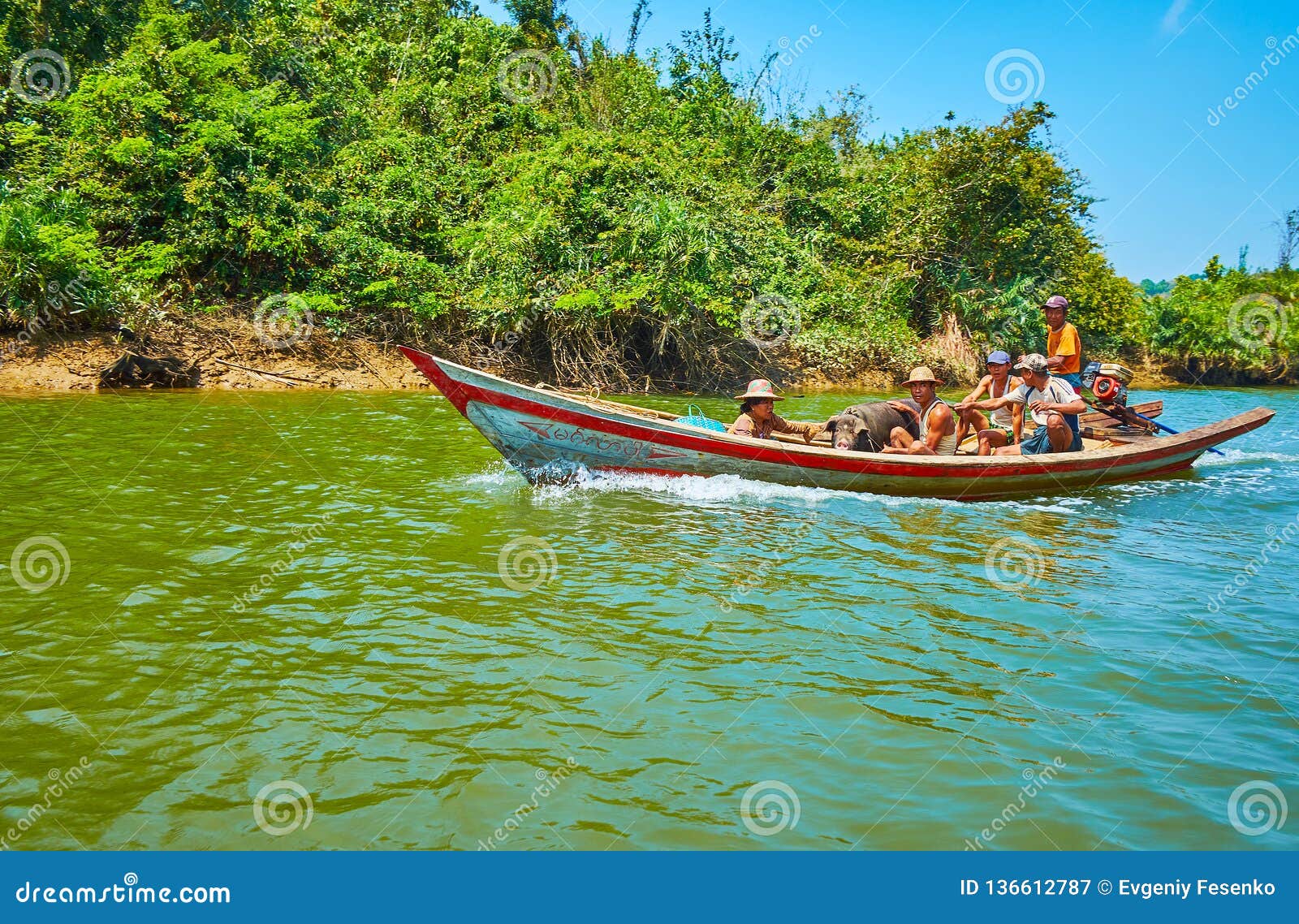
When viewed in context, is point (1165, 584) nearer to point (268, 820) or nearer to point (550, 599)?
point (550, 599)

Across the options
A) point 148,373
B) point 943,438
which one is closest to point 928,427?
point 943,438

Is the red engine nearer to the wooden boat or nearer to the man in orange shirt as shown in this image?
the man in orange shirt

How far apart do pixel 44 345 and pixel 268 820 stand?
15379 millimetres

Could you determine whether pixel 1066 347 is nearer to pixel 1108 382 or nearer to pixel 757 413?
pixel 1108 382

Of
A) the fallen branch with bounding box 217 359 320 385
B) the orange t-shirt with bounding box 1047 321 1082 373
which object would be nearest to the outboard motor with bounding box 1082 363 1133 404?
the orange t-shirt with bounding box 1047 321 1082 373

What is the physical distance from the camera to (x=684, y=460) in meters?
8.96

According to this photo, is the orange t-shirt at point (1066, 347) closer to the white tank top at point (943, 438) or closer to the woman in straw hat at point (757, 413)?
the white tank top at point (943, 438)

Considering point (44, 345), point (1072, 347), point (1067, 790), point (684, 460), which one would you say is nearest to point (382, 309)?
point (44, 345)

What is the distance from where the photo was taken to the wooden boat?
27.2 feet

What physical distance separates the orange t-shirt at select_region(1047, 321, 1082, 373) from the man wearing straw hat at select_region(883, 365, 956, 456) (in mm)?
1844

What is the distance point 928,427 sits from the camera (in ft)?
31.9

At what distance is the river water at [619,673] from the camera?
3.42m

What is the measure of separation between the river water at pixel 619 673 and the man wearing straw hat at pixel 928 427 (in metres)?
1.16
